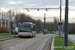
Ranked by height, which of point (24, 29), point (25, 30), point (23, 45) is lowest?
point (23, 45)

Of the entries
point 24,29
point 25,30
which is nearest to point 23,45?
point 25,30

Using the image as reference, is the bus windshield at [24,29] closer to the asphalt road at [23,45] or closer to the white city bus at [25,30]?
the white city bus at [25,30]

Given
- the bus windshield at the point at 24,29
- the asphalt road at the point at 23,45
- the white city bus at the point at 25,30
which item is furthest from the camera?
the bus windshield at the point at 24,29

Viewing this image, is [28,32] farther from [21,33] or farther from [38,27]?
[38,27]

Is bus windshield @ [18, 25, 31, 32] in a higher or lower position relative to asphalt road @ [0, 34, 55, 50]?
higher

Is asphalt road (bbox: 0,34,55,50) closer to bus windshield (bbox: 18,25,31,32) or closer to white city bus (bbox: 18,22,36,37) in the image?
white city bus (bbox: 18,22,36,37)

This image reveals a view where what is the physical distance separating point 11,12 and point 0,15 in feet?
116

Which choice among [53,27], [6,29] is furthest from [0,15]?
[53,27]

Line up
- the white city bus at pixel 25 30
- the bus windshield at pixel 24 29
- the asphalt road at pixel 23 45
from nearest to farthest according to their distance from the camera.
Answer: the asphalt road at pixel 23 45 → the white city bus at pixel 25 30 → the bus windshield at pixel 24 29

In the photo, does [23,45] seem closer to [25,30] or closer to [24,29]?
[25,30]

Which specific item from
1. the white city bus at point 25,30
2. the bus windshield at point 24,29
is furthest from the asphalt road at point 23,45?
the bus windshield at point 24,29

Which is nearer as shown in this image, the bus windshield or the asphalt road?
the asphalt road

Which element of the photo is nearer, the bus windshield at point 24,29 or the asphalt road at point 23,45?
the asphalt road at point 23,45

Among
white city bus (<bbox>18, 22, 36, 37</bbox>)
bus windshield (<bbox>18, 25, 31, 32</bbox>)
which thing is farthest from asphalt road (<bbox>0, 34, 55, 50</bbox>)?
bus windshield (<bbox>18, 25, 31, 32</bbox>)
